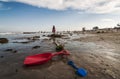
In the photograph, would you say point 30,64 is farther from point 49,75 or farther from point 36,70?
point 49,75

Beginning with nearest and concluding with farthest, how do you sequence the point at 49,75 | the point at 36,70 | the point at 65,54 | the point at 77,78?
the point at 77,78 < the point at 49,75 < the point at 36,70 < the point at 65,54

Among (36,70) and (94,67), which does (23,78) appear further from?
(94,67)

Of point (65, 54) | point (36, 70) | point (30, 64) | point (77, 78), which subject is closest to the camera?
point (77, 78)

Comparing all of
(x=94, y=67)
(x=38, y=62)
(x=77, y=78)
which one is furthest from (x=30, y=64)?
(x=94, y=67)

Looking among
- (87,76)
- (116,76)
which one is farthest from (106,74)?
(87,76)

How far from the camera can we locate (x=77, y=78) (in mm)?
5336

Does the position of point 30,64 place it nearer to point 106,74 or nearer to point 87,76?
point 87,76

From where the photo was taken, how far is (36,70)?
21.0ft

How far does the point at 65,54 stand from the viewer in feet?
30.9

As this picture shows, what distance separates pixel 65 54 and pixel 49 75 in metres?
3.79

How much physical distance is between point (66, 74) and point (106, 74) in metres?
1.82

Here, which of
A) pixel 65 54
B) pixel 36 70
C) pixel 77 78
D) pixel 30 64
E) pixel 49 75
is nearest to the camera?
pixel 77 78

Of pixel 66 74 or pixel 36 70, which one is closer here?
pixel 66 74

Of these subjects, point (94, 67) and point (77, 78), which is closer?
point (77, 78)
